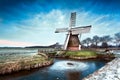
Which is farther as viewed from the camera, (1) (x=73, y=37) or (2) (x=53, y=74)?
(1) (x=73, y=37)

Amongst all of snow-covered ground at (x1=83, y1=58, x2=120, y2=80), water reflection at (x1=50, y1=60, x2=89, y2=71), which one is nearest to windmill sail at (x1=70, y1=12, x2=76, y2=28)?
water reflection at (x1=50, y1=60, x2=89, y2=71)

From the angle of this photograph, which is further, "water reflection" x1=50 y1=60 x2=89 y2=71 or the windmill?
the windmill

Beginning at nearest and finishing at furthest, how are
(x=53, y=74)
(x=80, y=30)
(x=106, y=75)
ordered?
(x=106, y=75) < (x=53, y=74) < (x=80, y=30)

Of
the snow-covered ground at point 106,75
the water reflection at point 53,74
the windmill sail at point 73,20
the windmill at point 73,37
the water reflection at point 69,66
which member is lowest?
the water reflection at point 53,74

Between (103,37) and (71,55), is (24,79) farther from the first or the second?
(103,37)

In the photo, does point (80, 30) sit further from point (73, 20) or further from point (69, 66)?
point (69, 66)

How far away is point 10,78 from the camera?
12867mm

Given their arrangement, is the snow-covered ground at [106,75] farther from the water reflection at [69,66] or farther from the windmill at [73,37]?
the windmill at [73,37]

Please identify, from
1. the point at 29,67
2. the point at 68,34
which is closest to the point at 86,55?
the point at 68,34

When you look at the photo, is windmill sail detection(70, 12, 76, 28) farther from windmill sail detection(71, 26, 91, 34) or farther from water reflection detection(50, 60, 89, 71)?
water reflection detection(50, 60, 89, 71)

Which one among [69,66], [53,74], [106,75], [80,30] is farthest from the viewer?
[80,30]

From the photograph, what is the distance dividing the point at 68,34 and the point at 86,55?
362 inches

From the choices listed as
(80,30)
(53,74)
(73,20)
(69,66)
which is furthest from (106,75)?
(73,20)

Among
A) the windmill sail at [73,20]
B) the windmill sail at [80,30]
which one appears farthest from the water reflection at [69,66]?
the windmill sail at [73,20]
